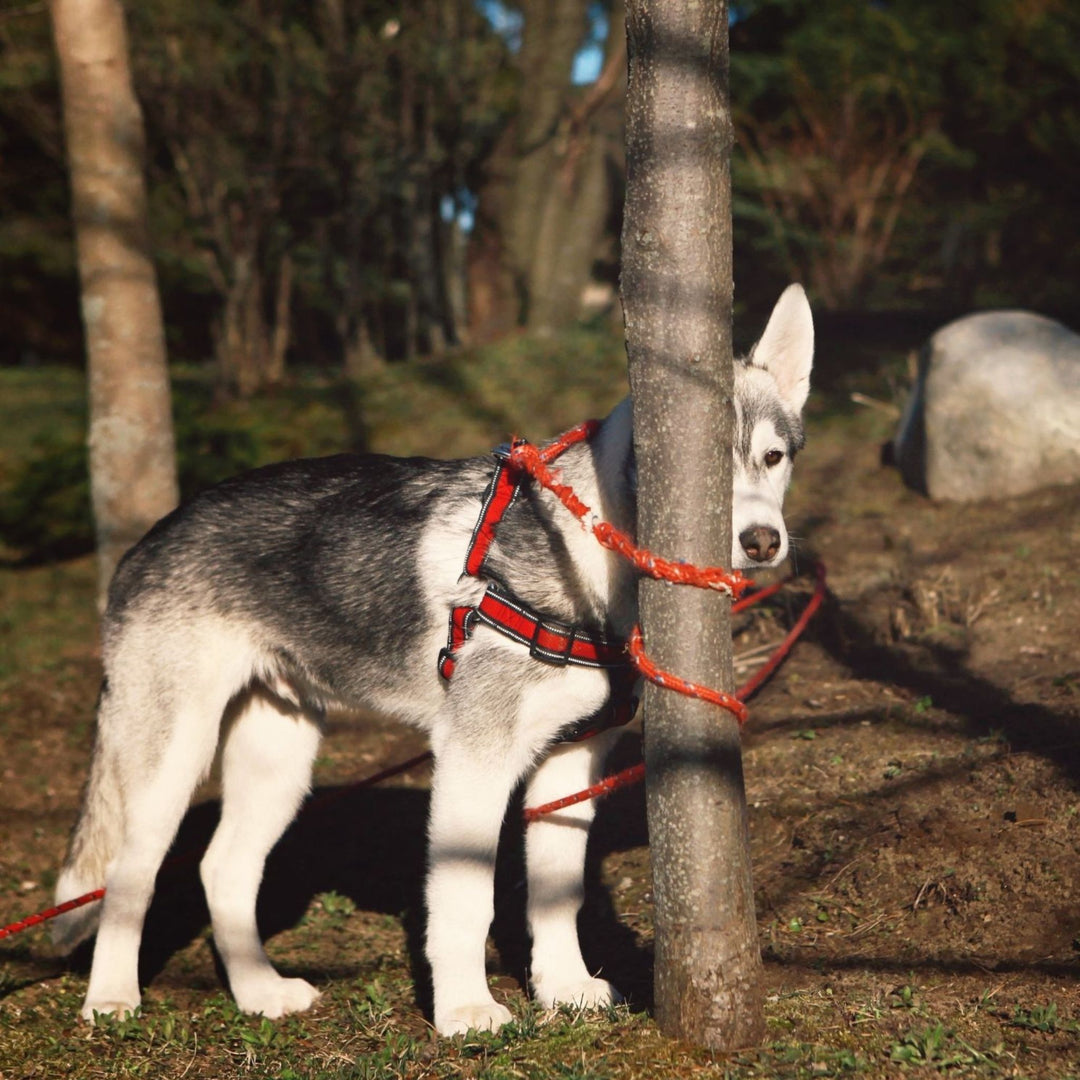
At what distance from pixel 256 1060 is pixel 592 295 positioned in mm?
31121

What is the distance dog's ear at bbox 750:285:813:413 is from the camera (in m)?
3.55

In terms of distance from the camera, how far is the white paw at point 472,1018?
3.28 metres

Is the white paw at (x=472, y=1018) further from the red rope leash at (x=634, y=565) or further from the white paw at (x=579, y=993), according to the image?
the red rope leash at (x=634, y=565)

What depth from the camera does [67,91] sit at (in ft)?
21.9

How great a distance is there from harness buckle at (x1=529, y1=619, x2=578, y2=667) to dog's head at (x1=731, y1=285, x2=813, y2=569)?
521 mm

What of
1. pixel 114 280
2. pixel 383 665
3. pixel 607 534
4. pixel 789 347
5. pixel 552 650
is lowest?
pixel 383 665

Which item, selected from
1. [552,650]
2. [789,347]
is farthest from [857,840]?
[789,347]

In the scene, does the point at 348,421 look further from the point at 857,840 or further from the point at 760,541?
the point at 760,541

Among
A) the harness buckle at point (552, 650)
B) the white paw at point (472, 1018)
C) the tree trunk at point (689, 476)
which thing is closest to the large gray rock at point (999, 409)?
the harness buckle at point (552, 650)

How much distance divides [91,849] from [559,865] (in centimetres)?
160

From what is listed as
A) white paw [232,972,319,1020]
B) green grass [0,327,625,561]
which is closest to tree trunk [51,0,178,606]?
green grass [0,327,625,561]

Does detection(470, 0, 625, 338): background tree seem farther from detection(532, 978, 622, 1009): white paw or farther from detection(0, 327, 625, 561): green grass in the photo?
detection(532, 978, 622, 1009): white paw

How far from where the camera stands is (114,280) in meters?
6.89

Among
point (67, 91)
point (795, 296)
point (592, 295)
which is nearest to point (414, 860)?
point (795, 296)
